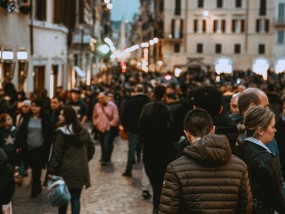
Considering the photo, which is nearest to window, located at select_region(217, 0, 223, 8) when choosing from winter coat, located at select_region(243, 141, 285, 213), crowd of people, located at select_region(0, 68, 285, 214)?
crowd of people, located at select_region(0, 68, 285, 214)

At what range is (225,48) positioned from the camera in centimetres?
7681

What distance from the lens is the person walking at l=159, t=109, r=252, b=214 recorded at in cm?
443

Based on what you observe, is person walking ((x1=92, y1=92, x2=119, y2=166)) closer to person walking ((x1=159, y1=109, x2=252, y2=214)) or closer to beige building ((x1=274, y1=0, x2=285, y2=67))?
person walking ((x1=159, y1=109, x2=252, y2=214))

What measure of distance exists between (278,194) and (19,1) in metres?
17.6

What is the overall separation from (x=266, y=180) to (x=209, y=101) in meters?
0.82

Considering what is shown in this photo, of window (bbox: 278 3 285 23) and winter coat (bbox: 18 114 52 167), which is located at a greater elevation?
window (bbox: 278 3 285 23)

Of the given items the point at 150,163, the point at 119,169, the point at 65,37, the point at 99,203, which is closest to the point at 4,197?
→ the point at 150,163

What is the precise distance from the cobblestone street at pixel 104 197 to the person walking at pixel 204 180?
5.94m

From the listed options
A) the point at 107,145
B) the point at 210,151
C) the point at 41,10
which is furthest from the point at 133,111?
the point at 41,10

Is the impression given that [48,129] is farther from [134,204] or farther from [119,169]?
[119,169]

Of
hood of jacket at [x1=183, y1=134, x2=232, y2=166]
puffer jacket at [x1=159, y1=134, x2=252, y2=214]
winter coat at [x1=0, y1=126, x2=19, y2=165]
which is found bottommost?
winter coat at [x1=0, y1=126, x2=19, y2=165]

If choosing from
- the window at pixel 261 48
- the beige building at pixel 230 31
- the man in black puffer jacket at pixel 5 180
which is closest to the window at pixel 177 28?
the beige building at pixel 230 31

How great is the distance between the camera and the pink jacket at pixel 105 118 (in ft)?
51.7

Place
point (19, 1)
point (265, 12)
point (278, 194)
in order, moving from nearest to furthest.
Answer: point (278, 194) → point (19, 1) → point (265, 12)
